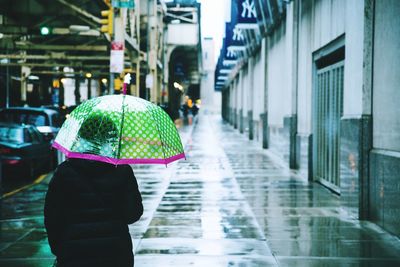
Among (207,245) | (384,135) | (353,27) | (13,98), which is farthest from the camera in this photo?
(13,98)

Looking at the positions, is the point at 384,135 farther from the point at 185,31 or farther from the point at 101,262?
the point at 185,31

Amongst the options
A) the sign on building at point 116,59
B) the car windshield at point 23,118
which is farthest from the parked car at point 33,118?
the sign on building at point 116,59

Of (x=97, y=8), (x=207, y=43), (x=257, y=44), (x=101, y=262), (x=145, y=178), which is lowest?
(x=145, y=178)

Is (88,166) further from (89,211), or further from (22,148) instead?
(22,148)

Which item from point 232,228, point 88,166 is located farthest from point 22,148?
point 88,166

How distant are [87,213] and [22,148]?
415 inches

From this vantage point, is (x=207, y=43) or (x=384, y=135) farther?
(x=207, y=43)

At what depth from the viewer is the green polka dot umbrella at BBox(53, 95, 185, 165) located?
11.2 feet

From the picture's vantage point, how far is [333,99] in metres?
11.3

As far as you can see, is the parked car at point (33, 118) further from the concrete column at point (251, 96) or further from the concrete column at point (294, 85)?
the concrete column at point (251, 96)

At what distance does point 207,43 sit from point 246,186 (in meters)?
118

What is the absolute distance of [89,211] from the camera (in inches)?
131

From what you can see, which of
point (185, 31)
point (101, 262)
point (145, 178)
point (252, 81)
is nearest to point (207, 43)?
point (185, 31)

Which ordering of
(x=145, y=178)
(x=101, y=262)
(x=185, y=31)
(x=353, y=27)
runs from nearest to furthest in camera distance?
(x=101, y=262)
(x=353, y=27)
(x=145, y=178)
(x=185, y=31)
